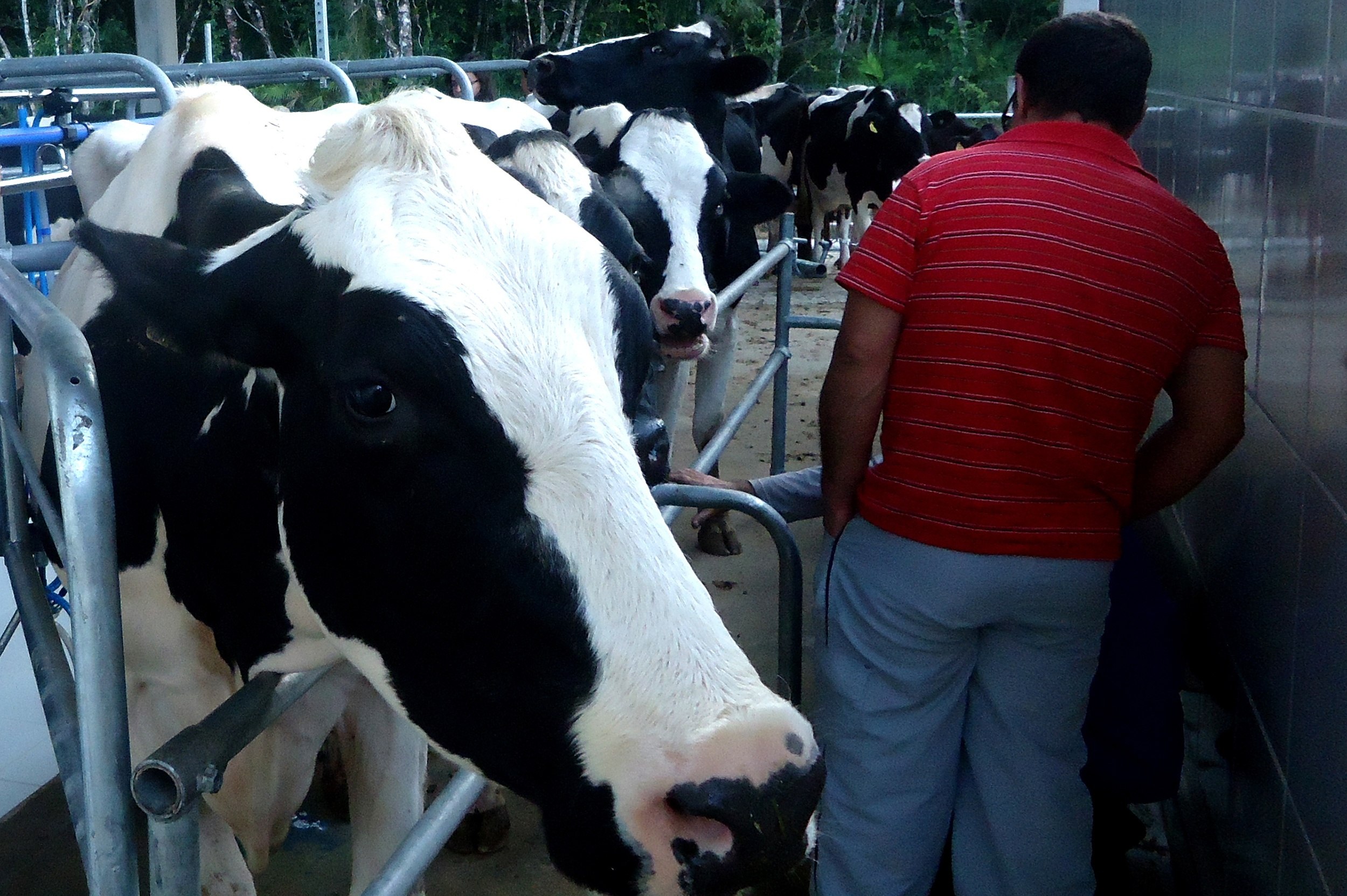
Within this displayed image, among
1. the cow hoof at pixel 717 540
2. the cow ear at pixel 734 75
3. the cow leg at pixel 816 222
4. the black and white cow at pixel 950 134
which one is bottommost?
the cow hoof at pixel 717 540

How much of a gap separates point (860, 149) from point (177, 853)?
10.3 metres

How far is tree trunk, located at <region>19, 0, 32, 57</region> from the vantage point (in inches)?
766

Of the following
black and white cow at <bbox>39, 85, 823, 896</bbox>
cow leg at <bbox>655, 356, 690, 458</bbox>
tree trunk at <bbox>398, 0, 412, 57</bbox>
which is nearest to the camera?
black and white cow at <bbox>39, 85, 823, 896</bbox>

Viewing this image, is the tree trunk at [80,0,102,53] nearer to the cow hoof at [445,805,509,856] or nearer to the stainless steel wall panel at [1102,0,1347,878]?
the cow hoof at [445,805,509,856]

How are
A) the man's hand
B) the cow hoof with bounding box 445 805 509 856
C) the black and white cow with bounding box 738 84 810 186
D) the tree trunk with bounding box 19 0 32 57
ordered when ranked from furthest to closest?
the tree trunk with bounding box 19 0 32 57, the black and white cow with bounding box 738 84 810 186, the cow hoof with bounding box 445 805 509 856, the man's hand

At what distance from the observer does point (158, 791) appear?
3.25ft

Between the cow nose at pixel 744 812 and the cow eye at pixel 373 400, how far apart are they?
480mm

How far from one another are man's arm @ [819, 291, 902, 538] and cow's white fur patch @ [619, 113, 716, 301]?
200 centimetres

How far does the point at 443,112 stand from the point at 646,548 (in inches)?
30.1

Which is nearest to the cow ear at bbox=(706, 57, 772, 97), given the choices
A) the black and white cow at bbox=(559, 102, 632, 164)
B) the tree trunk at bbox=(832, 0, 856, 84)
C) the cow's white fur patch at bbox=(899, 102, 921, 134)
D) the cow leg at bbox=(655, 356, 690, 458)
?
the black and white cow at bbox=(559, 102, 632, 164)

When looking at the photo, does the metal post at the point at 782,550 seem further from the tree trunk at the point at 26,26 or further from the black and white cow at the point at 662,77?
the tree trunk at the point at 26,26

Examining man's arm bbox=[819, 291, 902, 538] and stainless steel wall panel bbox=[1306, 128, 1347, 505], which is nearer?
stainless steel wall panel bbox=[1306, 128, 1347, 505]

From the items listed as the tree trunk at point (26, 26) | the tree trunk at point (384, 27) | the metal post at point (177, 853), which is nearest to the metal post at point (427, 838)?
the metal post at point (177, 853)

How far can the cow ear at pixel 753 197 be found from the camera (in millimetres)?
4980
